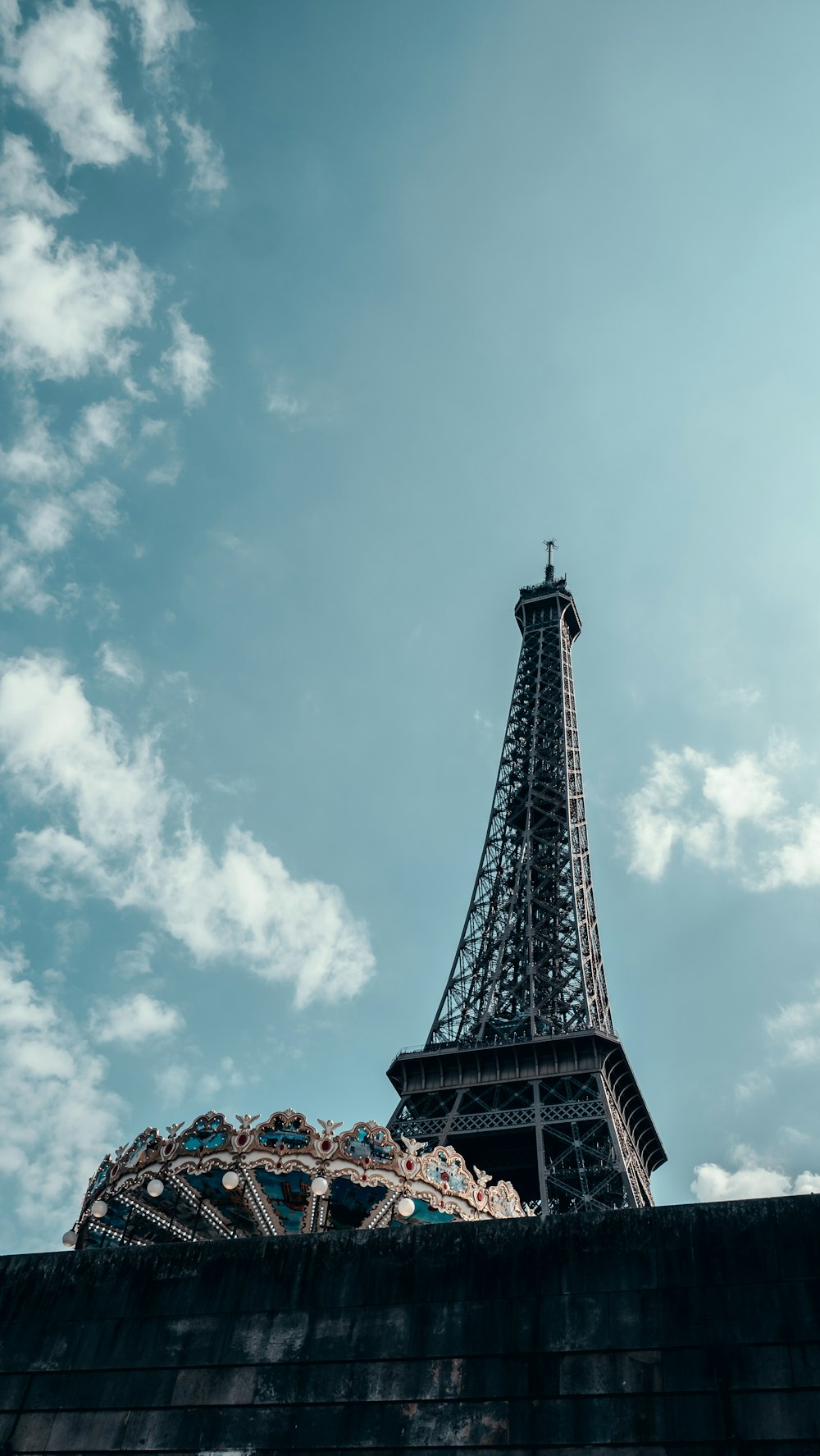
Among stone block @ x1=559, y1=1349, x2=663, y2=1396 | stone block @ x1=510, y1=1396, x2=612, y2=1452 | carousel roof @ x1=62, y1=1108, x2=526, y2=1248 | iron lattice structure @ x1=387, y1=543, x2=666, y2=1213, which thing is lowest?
stone block @ x1=510, y1=1396, x2=612, y2=1452

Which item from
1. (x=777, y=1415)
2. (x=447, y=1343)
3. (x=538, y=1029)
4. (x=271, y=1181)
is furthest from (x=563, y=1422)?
(x=538, y=1029)

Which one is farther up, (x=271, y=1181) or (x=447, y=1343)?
(x=271, y=1181)

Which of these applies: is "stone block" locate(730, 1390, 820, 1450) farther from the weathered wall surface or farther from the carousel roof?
the carousel roof

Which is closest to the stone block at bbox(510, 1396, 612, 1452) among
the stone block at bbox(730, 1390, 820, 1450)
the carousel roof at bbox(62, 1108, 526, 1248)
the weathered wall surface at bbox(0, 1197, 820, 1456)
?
the weathered wall surface at bbox(0, 1197, 820, 1456)

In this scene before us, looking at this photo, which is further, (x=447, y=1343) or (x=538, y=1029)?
(x=538, y=1029)

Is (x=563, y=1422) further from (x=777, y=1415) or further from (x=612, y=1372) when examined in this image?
(x=777, y=1415)

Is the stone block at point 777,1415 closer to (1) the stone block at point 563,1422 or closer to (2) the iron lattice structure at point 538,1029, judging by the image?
(1) the stone block at point 563,1422
